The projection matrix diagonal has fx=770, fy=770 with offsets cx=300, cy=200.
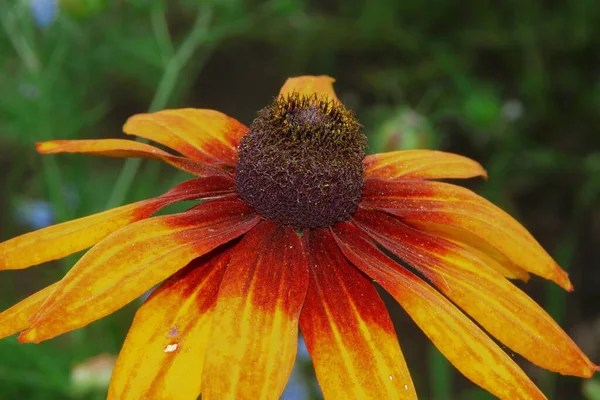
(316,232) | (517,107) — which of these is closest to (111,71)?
(517,107)

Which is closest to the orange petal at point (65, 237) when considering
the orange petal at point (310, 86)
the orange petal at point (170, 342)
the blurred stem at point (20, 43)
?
the orange petal at point (170, 342)

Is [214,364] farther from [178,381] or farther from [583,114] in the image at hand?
[583,114]

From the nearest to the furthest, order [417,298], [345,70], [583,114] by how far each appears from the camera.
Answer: [417,298], [583,114], [345,70]

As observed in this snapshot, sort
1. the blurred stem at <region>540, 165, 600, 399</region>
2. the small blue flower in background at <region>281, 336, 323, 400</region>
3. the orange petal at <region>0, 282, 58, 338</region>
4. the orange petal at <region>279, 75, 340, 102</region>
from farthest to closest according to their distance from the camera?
the blurred stem at <region>540, 165, 600, 399</region> → the small blue flower in background at <region>281, 336, 323, 400</region> → the orange petal at <region>279, 75, 340, 102</region> → the orange petal at <region>0, 282, 58, 338</region>

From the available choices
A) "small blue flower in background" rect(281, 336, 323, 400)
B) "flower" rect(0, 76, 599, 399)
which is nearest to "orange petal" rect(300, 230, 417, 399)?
"flower" rect(0, 76, 599, 399)

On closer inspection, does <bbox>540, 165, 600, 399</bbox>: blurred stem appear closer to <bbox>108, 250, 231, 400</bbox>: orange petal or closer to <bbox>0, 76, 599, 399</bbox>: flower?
<bbox>0, 76, 599, 399</bbox>: flower

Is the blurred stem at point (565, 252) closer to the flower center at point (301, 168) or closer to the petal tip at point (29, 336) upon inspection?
the flower center at point (301, 168)
